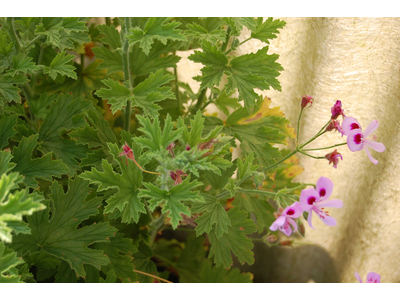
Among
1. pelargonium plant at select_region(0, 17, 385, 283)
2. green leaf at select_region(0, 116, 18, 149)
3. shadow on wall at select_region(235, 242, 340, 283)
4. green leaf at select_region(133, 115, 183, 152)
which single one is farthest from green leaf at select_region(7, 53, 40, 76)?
shadow on wall at select_region(235, 242, 340, 283)

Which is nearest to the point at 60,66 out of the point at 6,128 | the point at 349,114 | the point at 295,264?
the point at 6,128

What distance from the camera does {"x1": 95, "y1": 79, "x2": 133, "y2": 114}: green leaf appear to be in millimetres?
833

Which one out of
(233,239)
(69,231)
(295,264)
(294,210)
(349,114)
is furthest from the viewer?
(295,264)

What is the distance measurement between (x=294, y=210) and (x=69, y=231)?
527mm

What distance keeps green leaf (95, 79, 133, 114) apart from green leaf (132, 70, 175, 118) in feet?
0.07

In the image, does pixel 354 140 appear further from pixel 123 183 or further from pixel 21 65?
pixel 21 65

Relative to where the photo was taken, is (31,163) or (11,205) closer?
(11,205)

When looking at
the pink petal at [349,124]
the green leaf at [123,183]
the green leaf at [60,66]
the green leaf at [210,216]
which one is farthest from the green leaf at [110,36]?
the pink petal at [349,124]

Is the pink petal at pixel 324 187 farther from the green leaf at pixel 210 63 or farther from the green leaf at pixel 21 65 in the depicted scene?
the green leaf at pixel 21 65

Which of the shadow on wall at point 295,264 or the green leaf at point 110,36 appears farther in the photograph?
the shadow on wall at point 295,264

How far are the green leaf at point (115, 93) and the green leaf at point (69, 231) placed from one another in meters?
0.22

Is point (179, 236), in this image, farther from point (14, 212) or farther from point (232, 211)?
point (14, 212)

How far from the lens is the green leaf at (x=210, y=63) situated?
2.85ft

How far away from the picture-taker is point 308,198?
682 millimetres
